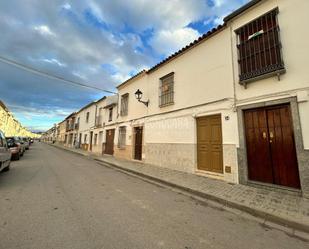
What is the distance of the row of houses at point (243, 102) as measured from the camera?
5219mm

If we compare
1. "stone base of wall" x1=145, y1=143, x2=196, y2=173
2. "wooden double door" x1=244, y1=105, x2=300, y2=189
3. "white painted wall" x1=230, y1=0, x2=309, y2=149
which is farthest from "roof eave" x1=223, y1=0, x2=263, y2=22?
"stone base of wall" x1=145, y1=143, x2=196, y2=173

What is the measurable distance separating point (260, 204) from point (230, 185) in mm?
1727

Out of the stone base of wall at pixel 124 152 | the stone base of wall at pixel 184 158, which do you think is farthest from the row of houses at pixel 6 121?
the stone base of wall at pixel 184 158

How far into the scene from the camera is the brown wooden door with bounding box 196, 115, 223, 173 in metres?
7.21

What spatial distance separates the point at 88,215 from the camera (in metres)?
3.69

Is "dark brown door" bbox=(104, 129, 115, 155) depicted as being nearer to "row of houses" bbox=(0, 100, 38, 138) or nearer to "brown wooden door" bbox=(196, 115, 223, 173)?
"brown wooden door" bbox=(196, 115, 223, 173)

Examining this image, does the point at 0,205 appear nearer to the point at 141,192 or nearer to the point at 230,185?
the point at 141,192

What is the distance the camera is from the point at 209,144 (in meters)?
7.60

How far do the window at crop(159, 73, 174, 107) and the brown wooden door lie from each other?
2.42m

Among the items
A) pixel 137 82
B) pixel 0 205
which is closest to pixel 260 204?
pixel 0 205

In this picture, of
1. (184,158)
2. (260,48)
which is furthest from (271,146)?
(184,158)

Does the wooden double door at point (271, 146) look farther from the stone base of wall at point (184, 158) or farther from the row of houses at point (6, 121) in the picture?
the row of houses at point (6, 121)

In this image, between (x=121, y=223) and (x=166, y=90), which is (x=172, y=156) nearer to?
(x=166, y=90)

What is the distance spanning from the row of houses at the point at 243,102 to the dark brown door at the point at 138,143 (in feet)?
5.32
